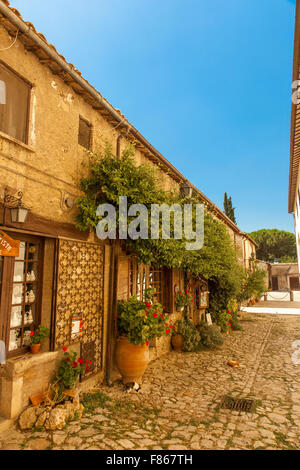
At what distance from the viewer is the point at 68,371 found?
414 centimetres

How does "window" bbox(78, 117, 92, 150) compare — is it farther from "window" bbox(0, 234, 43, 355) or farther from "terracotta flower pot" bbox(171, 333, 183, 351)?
"terracotta flower pot" bbox(171, 333, 183, 351)

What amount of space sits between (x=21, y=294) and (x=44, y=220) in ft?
3.66

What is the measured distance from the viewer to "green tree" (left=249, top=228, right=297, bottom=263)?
143 ft

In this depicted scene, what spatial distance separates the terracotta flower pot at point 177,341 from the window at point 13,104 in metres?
6.26

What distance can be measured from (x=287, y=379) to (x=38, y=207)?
582 centimetres

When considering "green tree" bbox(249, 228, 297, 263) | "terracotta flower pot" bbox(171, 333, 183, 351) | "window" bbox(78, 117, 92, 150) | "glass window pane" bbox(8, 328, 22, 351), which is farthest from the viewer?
"green tree" bbox(249, 228, 297, 263)

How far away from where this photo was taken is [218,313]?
10742 millimetres

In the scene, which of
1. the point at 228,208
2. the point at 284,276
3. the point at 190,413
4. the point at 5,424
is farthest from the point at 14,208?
the point at 228,208

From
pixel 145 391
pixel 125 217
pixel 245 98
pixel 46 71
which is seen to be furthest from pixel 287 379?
pixel 245 98

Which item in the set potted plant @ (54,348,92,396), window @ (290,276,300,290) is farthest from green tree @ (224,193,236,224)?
potted plant @ (54,348,92,396)

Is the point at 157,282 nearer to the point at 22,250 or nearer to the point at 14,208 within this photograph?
the point at 22,250

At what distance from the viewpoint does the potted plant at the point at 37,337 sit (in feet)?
13.2

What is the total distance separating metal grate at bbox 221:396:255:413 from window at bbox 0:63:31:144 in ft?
16.8
